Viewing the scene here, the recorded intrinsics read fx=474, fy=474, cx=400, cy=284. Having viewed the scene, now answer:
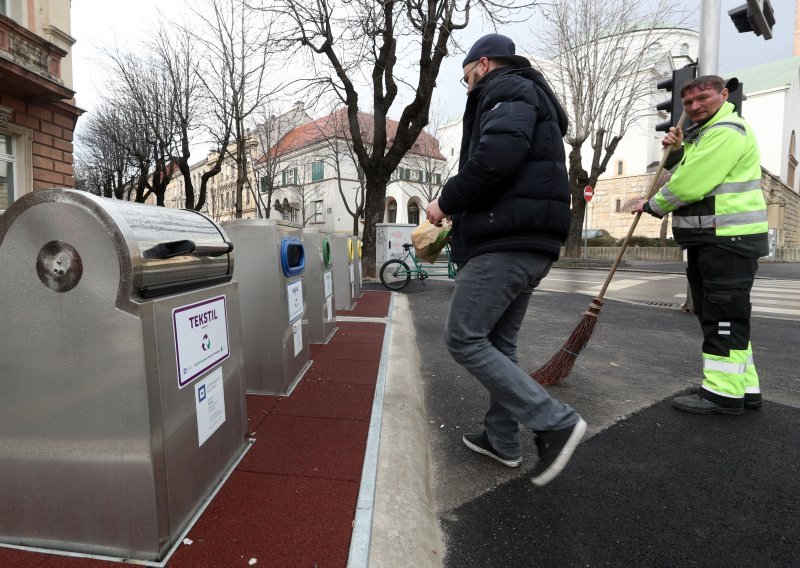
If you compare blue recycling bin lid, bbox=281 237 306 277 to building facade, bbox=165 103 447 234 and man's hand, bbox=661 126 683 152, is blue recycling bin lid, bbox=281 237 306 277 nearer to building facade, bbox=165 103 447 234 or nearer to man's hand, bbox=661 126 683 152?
man's hand, bbox=661 126 683 152

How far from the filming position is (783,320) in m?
6.57

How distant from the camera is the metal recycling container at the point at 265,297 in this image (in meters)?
3.23

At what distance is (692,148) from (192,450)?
3348 mm

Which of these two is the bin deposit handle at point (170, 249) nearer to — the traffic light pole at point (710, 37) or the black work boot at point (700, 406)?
the black work boot at point (700, 406)

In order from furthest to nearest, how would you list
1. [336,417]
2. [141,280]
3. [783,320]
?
[783,320] → [336,417] → [141,280]

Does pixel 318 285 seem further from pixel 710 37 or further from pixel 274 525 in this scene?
pixel 710 37

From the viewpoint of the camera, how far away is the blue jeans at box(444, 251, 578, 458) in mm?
1970

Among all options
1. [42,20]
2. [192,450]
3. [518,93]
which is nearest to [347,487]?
[192,450]

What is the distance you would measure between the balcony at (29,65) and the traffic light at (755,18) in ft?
43.2

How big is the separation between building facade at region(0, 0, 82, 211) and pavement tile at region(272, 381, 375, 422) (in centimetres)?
1039

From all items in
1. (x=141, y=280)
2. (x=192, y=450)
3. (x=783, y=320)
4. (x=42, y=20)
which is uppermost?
(x=42, y=20)

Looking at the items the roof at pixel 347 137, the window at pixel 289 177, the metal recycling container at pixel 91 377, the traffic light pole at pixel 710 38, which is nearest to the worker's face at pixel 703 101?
the metal recycling container at pixel 91 377

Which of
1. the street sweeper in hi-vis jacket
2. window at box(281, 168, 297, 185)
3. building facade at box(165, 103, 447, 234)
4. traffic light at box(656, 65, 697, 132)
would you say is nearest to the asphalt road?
the street sweeper in hi-vis jacket

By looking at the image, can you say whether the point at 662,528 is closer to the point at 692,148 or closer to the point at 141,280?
the point at 141,280
